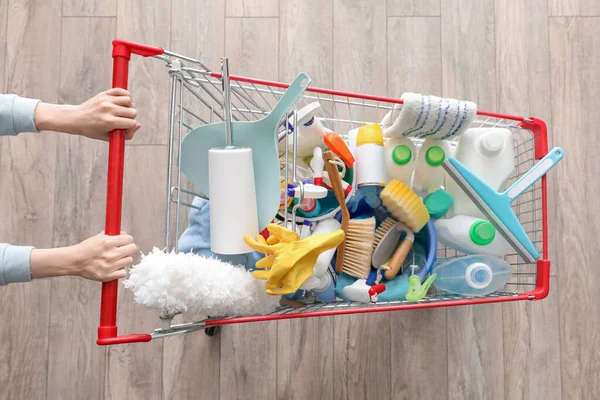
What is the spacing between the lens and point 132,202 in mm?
1148

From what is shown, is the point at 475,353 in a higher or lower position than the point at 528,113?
lower

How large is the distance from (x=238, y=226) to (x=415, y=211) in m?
0.30

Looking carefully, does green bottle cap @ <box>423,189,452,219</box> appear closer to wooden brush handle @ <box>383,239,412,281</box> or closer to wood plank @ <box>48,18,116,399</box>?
wooden brush handle @ <box>383,239,412,281</box>

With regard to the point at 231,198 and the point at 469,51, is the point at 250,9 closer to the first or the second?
the point at 469,51

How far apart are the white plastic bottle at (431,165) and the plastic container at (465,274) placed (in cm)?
13

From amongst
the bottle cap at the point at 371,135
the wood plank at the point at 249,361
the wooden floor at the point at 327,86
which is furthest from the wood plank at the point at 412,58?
the wood plank at the point at 249,361

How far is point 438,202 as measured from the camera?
0.84 meters

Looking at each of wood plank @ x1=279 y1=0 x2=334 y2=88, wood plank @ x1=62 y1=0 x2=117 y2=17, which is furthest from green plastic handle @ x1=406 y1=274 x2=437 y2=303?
wood plank @ x1=62 y1=0 x2=117 y2=17

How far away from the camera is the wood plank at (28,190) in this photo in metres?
1.13

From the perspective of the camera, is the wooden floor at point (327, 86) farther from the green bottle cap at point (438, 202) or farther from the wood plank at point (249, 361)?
the green bottle cap at point (438, 202)

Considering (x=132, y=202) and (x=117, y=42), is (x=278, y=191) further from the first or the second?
(x=132, y=202)

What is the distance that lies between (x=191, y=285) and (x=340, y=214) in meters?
0.29

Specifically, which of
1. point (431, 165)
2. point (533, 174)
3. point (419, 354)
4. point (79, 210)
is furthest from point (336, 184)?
point (79, 210)

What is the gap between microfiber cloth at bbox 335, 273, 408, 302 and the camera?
0.81 meters
